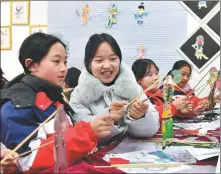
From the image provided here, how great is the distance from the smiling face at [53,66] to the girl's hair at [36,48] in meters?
0.01

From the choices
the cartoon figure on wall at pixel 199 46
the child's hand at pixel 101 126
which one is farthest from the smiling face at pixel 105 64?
the cartoon figure on wall at pixel 199 46

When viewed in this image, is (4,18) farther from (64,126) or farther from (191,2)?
(64,126)

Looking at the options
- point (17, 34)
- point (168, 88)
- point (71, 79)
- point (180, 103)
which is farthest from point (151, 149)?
point (17, 34)

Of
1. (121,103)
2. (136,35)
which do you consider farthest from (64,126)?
(136,35)

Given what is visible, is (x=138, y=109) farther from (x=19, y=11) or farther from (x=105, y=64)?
(x=19, y=11)

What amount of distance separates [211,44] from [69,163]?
2.30 meters

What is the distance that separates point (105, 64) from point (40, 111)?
369mm

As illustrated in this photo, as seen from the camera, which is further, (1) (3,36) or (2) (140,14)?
(1) (3,36)

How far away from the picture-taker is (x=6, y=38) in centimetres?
299

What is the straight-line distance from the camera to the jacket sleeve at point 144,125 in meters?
0.95

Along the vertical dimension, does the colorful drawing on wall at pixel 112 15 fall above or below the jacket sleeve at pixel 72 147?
above

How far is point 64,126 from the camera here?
64 centimetres

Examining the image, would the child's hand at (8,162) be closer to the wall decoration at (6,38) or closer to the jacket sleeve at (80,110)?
the jacket sleeve at (80,110)

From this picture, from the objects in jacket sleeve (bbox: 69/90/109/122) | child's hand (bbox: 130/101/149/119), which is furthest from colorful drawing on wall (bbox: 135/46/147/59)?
child's hand (bbox: 130/101/149/119)
